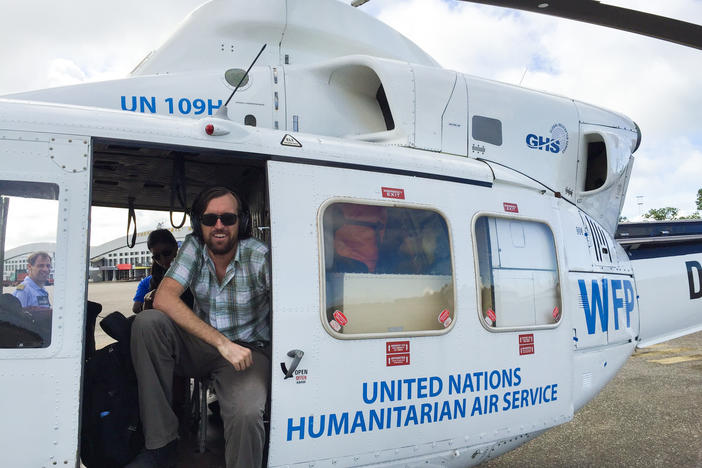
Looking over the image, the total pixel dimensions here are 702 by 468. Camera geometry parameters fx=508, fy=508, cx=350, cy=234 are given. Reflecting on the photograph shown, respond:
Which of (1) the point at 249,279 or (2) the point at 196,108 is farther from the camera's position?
(2) the point at 196,108

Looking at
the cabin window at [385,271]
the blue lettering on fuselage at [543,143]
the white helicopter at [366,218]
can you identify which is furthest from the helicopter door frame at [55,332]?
the blue lettering on fuselage at [543,143]

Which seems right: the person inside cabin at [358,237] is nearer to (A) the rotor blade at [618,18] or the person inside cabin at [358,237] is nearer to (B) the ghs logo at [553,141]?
(A) the rotor blade at [618,18]

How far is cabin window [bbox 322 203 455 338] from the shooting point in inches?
109

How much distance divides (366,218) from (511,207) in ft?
3.78

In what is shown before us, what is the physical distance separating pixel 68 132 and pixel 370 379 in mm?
1911

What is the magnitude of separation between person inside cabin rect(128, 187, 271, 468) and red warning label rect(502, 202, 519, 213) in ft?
5.48

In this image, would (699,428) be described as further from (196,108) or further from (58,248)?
(58,248)

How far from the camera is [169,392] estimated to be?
2.48m

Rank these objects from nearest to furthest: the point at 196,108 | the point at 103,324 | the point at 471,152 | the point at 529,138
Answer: the point at 103,324 → the point at 196,108 → the point at 471,152 → the point at 529,138

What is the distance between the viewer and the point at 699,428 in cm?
541

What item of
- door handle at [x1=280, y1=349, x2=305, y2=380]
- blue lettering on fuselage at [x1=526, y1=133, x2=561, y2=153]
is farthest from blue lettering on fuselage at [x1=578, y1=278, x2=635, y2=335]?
door handle at [x1=280, y1=349, x2=305, y2=380]

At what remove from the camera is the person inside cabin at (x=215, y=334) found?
2.39 meters

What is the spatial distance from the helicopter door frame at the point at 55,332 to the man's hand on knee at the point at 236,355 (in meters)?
0.61

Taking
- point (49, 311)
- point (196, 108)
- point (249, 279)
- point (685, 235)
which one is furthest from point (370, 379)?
point (685, 235)
